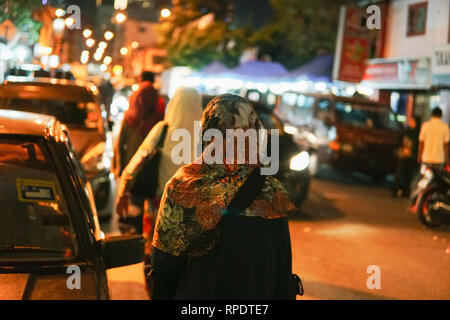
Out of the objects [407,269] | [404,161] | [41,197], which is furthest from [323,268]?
[404,161]

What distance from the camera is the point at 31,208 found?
387 centimetres

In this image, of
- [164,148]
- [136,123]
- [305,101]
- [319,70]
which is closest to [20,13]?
[305,101]

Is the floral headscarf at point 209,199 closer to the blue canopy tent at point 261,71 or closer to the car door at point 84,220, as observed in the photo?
the car door at point 84,220

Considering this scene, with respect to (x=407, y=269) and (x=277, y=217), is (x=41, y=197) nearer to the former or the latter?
Answer: (x=277, y=217)

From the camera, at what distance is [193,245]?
2.79 metres

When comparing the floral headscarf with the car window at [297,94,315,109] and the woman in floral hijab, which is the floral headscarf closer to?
the woman in floral hijab

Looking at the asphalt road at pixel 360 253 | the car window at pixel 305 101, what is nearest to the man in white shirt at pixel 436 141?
Result: the asphalt road at pixel 360 253

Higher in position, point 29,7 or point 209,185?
point 29,7

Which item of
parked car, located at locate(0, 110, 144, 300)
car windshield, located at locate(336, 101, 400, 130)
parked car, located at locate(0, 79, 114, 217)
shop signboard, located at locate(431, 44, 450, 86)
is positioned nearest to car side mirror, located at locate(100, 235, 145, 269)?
parked car, located at locate(0, 110, 144, 300)

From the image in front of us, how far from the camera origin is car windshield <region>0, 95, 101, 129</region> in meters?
9.91

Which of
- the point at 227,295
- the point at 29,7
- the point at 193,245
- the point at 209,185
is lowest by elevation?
the point at 227,295

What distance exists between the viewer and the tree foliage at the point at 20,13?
43.5ft

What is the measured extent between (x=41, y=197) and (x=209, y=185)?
130cm

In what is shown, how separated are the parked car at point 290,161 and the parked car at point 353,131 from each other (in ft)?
17.7
